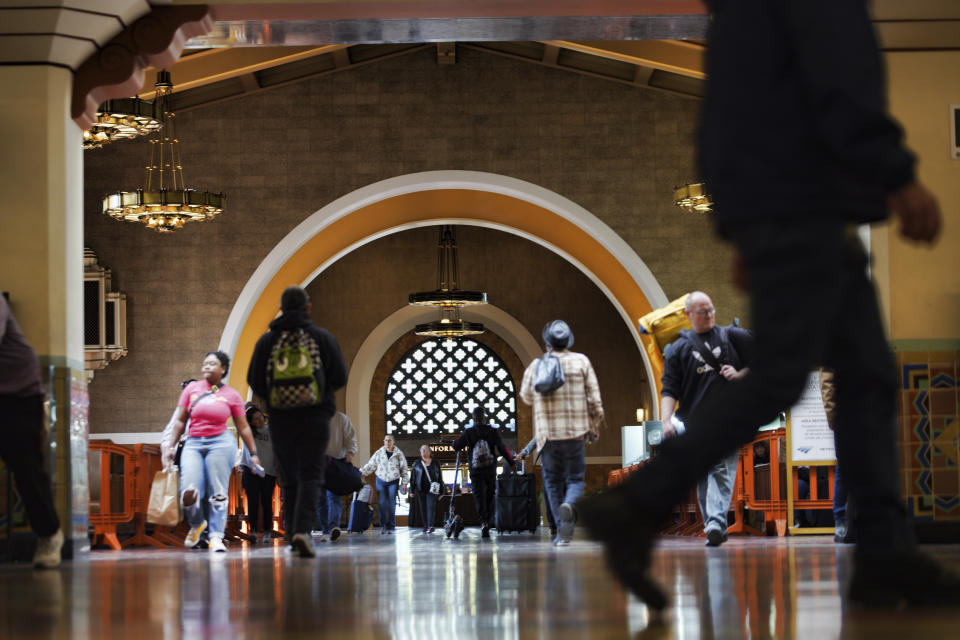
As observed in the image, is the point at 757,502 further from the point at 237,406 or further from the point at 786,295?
the point at 786,295

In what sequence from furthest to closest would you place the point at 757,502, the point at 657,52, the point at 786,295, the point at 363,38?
the point at 657,52 < the point at 757,502 < the point at 363,38 < the point at 786,295

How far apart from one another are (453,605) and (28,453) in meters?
3.60

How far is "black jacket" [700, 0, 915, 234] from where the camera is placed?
96.0 inches

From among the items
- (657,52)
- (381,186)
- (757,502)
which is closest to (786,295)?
(757,502)

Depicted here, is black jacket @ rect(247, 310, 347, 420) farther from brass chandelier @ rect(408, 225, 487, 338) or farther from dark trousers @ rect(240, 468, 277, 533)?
brass chandelier @ rect(408, 225, 487, 338)

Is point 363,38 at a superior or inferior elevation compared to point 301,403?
superior

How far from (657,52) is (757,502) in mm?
6413

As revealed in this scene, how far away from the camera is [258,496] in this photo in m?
12.7

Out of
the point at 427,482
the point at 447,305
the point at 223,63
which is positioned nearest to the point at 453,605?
the point at 223,63

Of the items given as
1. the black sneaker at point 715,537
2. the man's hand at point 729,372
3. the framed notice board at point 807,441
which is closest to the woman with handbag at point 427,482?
the framed notice board at point 807,441

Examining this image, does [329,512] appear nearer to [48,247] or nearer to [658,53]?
[48,247]

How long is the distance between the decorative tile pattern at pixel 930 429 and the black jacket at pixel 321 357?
3.21m

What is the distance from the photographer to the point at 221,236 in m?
16.2

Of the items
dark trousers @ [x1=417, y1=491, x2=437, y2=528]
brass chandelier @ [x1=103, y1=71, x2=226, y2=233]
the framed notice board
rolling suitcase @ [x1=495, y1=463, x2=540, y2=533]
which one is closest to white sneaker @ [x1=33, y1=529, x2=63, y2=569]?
the framed notice board
